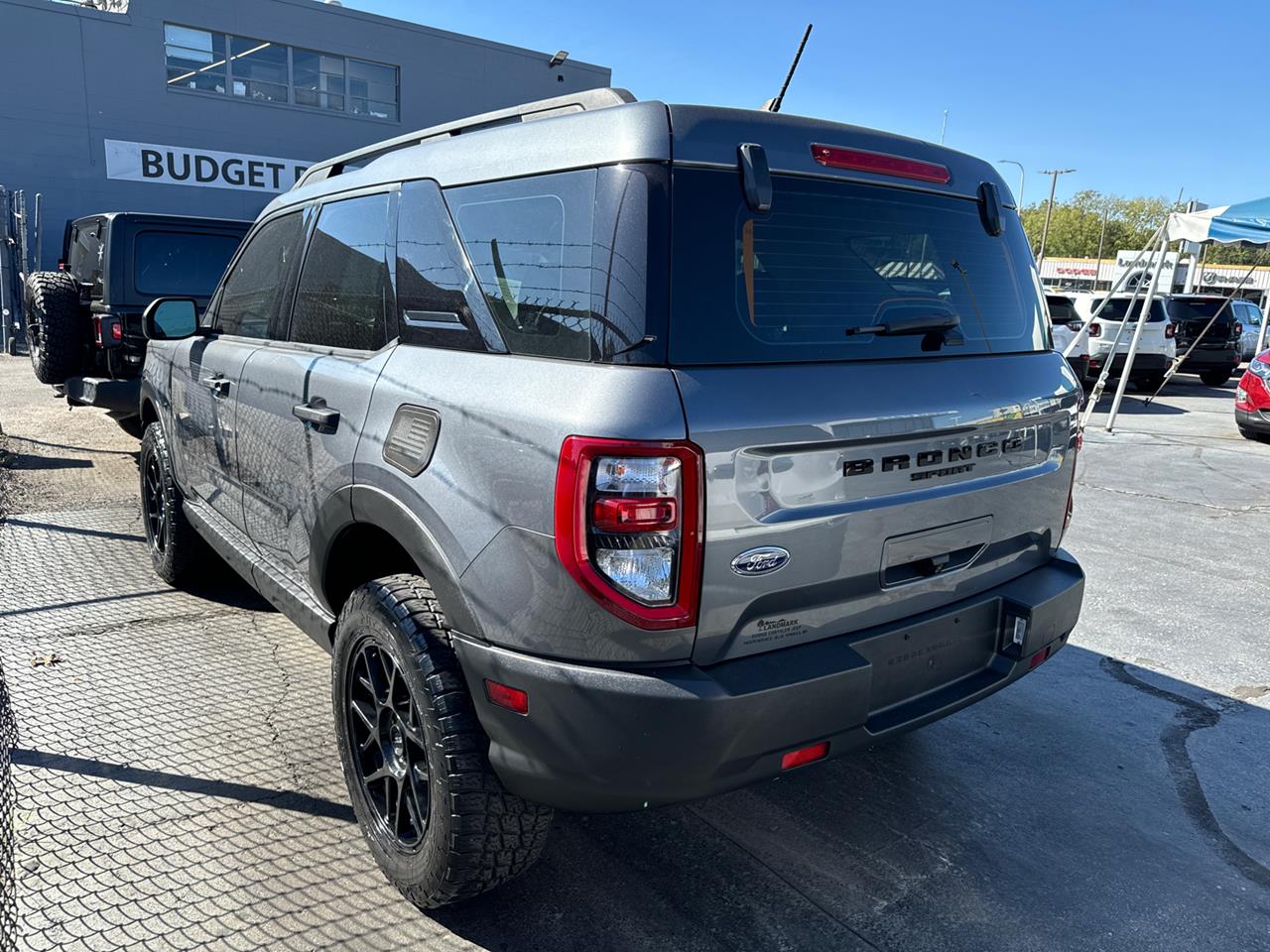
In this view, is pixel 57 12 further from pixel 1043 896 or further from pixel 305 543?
pixel 1043 896

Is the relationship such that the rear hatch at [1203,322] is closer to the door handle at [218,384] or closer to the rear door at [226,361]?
the rear door at [226,361]

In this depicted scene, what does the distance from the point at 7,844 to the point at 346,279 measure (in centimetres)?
182

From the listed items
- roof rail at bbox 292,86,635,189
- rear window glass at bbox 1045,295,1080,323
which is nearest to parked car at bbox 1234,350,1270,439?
rear window glass at bbox 1045,295,1080,323

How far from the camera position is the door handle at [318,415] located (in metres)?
2.69

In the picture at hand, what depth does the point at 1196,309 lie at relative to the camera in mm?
18266

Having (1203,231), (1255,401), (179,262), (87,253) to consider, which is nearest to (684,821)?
(179,262)

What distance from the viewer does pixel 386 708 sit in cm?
249

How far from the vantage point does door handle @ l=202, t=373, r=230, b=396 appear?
356 cm

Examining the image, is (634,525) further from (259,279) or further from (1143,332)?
(1143,332)

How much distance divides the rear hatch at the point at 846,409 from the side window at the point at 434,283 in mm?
588

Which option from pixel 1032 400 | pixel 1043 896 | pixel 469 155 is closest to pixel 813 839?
pixel 1043 896

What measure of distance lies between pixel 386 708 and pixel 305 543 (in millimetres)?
729

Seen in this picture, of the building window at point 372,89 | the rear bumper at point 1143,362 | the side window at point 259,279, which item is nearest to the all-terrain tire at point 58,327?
the side window at point 259,279

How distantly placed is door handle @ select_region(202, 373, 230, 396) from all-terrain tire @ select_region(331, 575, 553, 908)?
154 centimetres
